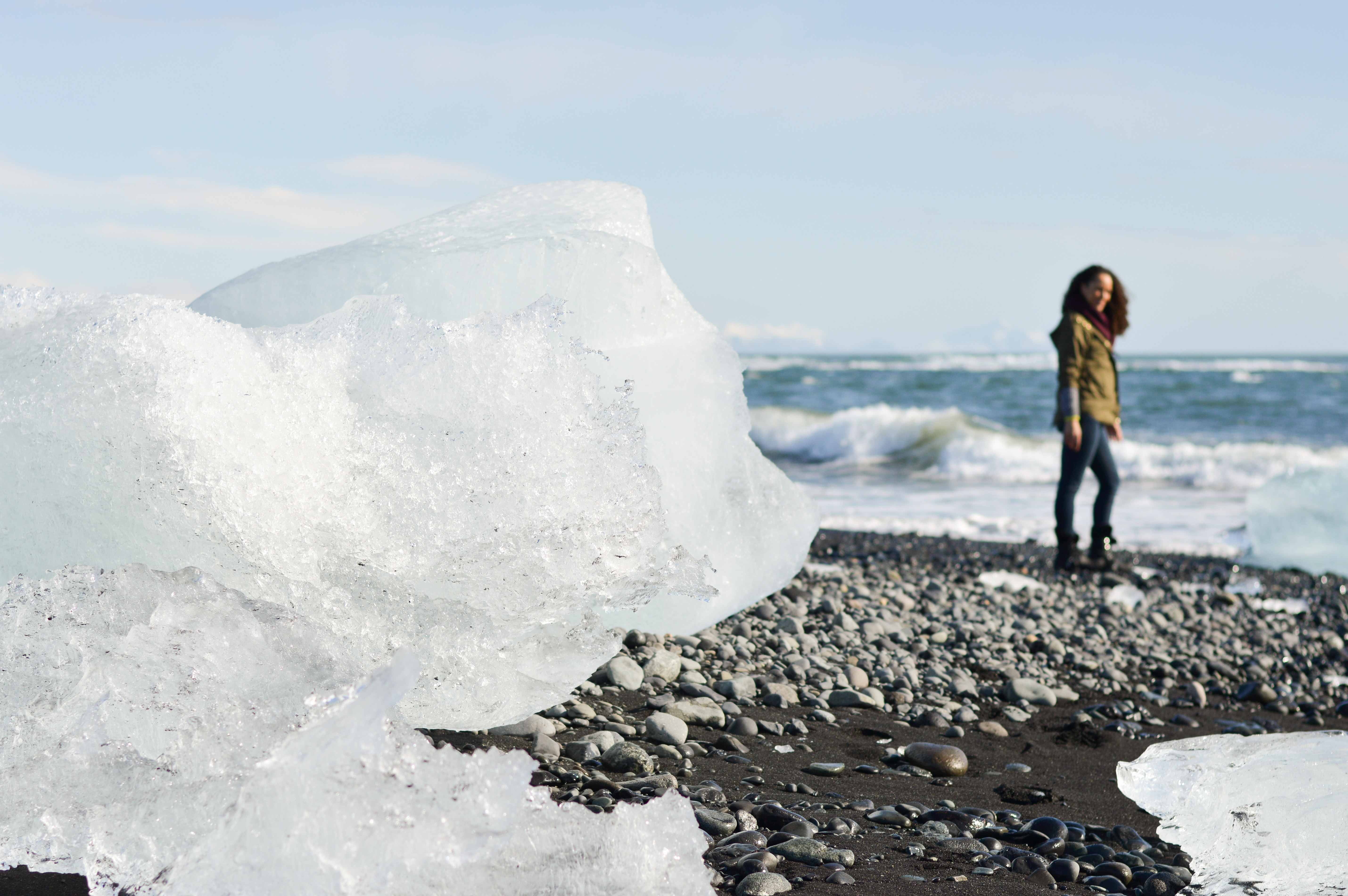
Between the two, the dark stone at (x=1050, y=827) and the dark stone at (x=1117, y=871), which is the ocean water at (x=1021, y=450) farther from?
the dark stone at (x=1117, y=871)

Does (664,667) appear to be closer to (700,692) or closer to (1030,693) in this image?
(700,692)

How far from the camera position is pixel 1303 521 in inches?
364

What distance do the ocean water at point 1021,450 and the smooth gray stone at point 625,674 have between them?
703 centimetres

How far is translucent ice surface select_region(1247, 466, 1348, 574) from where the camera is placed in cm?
899

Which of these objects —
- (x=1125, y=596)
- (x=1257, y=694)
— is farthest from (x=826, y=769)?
(x=1125, y=596)

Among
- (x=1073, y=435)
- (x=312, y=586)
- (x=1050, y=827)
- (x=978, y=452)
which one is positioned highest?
(x=312, y=586)

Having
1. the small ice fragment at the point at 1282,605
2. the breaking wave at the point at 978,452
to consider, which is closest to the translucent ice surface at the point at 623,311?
the small ice fragment at the point at 1282,605

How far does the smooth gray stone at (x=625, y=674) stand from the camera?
3537 mm

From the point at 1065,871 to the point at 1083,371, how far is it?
17.9 ft

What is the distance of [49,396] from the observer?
2303 mm

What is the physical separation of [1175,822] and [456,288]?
2553 mm

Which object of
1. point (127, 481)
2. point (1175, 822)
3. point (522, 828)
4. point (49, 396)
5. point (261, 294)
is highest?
point (261, 294)

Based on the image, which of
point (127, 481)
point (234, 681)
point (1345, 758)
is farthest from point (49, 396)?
point (1345, 758)

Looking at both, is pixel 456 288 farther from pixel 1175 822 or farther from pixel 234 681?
pixel 1175 822
